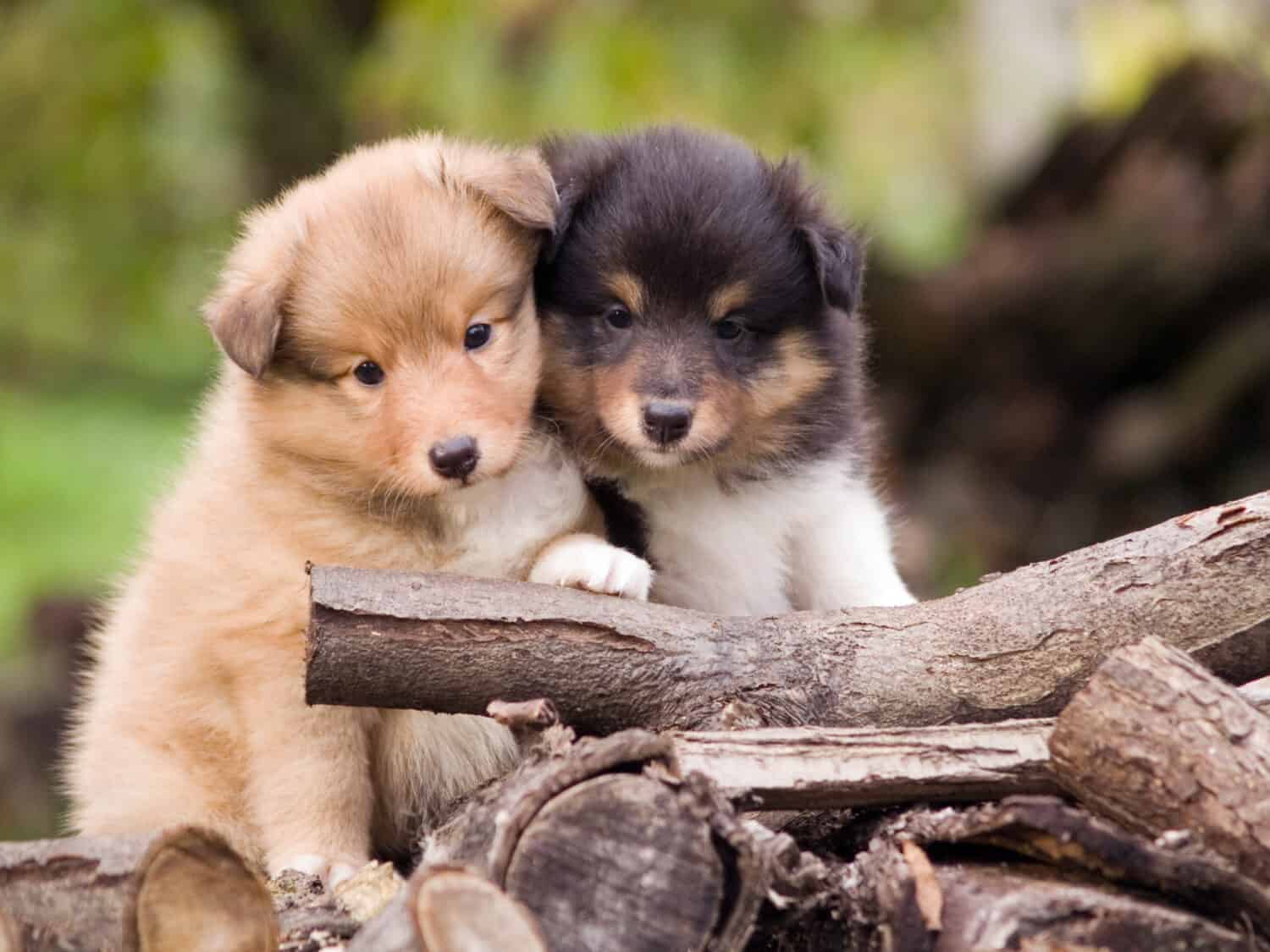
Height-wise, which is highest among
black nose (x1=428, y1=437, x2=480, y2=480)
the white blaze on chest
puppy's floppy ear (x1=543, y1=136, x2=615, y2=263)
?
puppy's floppy ear (x1=543, y1=136, x2=615, y2=263)

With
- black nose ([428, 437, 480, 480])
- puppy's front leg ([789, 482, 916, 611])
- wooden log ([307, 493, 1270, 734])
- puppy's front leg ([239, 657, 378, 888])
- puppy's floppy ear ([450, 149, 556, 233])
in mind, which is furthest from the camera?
puppy's front leg ([789, 482, 916, 611])

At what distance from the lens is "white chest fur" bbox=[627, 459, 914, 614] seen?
13.0ft

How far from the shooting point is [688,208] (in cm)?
383

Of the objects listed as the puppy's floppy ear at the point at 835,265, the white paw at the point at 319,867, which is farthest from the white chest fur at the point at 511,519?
the puppy's floppy ear at the point at 835,265

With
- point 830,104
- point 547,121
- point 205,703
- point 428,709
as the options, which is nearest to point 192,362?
point 547,121

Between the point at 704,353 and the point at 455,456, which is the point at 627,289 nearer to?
the point at 704,353

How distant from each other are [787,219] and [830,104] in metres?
4.36

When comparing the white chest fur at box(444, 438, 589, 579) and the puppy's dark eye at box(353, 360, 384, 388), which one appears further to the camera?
the white chest fur at box(444, 438, 589, 579)

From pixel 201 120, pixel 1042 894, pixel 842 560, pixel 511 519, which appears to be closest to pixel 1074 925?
pixel 1042 894

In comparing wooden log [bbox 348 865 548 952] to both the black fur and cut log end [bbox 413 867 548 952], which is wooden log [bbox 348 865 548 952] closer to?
cut log end [bbox 413 867 548 952]

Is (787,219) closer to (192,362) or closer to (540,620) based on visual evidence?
(540,620)

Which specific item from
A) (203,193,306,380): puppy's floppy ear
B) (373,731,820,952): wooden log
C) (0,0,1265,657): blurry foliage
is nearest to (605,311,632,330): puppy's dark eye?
(203,193,306,380): puppy's floppy ear

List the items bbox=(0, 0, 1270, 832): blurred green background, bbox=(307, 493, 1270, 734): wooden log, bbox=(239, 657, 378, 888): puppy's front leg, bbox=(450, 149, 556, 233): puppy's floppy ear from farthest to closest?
bbox=(0, 0, 1270, 832): blurred green background
bbox=(450, 149, 556, 233): puppy's floppy ear
bbox=(239, 657, 378, 888): puppy's front leg
bbox=(307, 493, 1270, 734): wooden log

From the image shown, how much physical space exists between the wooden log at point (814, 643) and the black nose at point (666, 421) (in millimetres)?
464
